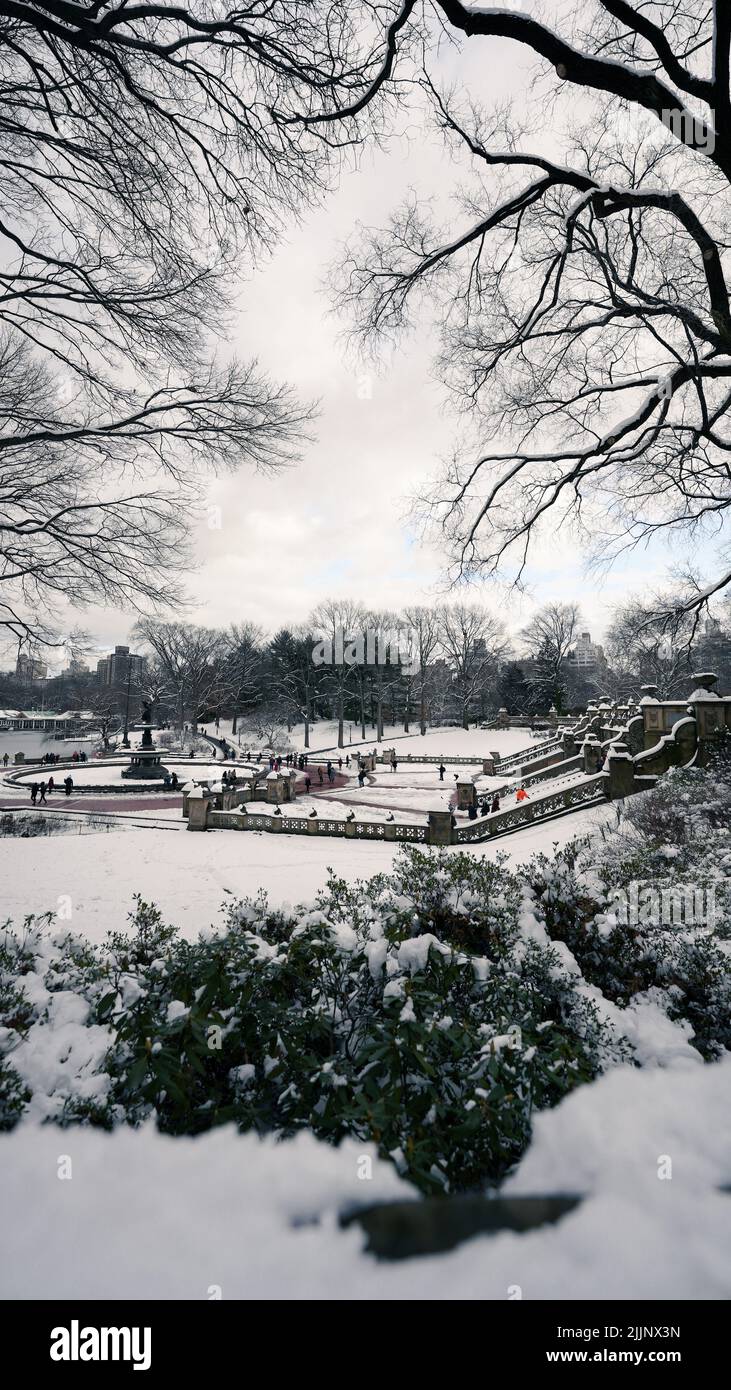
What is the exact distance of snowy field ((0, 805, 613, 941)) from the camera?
7.10m

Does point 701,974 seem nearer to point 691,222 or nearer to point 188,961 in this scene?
point 188,961

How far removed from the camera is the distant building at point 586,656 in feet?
256

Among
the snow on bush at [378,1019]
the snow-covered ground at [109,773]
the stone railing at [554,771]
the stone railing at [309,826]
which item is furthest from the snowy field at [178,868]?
the snow-covered ground at [109,773]

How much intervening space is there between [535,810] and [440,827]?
2.63 meters

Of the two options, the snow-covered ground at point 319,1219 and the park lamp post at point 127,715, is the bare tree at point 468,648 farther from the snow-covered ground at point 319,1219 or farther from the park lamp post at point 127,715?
the snow-covered ground at point 319,1219

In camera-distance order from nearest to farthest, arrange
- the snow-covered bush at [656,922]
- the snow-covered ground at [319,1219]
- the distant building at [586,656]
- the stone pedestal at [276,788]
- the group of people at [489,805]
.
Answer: the snow-covered ground at [319,1219], the snow-covered bush at [656,922], the group of people at [489,805], the stone pedestal at [276,788], the distant building at [586,656]

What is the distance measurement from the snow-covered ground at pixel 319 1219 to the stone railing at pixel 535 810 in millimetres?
11442

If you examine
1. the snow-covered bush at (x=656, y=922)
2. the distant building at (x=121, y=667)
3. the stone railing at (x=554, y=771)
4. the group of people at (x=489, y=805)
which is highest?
the distant building at (x=121, y=667)

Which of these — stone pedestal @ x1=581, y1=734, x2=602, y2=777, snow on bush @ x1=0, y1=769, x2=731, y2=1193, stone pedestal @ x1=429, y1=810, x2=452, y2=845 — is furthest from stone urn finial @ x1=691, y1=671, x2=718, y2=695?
snow on bush @ x1=0, y1=769, x2=731, y2=1193

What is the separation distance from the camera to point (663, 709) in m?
16.5

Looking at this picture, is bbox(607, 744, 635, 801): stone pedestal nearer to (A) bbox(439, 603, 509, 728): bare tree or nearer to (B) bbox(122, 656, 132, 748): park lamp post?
(B) bbox(122, 656, 132, 748): park lamp post

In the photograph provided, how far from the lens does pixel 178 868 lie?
9.62 meters
